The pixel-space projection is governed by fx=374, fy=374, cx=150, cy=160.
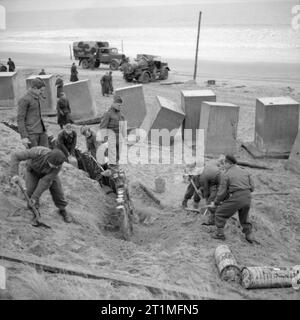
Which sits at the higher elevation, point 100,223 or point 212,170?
point 212,170

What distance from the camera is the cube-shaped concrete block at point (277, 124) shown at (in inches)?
359

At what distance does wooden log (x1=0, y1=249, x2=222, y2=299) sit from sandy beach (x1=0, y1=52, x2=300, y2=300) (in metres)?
0.07

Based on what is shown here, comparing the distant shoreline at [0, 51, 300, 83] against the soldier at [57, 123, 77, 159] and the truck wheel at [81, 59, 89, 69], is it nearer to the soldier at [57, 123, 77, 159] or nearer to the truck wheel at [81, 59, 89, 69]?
the truck wheel at [81, 59, 89, 69]

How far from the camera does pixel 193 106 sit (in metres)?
10.4

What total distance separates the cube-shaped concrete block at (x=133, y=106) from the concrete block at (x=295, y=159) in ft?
16.3

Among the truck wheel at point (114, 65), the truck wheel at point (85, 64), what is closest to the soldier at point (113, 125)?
the truck wheel at point (114, 65)

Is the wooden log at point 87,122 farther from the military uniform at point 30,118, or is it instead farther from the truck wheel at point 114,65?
the truck wheel at point 114,65

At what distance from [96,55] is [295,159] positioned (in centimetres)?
2162

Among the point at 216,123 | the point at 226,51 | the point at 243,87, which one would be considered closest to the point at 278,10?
the point at 226,51

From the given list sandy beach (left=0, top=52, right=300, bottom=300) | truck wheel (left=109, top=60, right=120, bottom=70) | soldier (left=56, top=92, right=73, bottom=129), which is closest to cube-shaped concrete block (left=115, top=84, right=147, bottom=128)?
soldier (left=56, top=92, right=73, bottom=129)

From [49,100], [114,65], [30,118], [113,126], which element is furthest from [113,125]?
[114,65]
